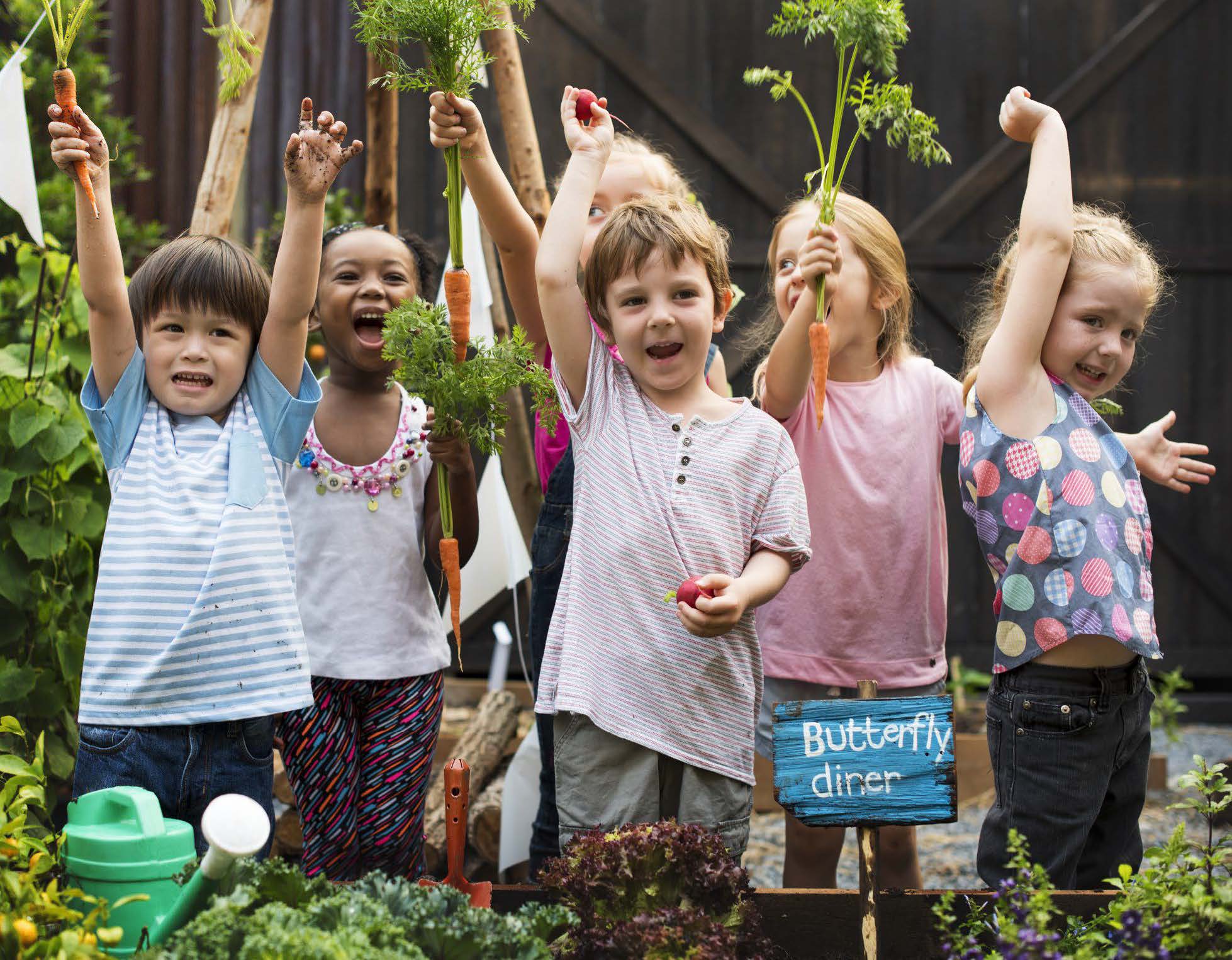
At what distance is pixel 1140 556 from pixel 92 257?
2049 millimetres

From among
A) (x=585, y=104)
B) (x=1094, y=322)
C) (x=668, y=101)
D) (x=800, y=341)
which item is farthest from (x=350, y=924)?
(x=668, y=101)

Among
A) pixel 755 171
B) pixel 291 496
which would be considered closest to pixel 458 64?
pixel 291 496

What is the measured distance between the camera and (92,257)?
2098mm

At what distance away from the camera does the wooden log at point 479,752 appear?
334 cm

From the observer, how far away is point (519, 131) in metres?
3.30

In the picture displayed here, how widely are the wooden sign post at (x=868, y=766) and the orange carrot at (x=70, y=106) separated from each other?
1.51m

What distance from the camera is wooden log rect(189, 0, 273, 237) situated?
3.10 m

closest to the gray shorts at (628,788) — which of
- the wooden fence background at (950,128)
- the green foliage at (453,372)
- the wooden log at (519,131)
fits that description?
the green foliage at (453,372)

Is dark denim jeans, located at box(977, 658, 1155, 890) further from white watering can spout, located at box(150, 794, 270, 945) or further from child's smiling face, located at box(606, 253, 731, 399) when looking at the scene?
white watering can spout, located at box(150, 794, 270, 945)

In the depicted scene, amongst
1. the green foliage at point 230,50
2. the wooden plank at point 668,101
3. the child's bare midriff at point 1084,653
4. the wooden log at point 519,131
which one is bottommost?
the child's bare midriff at point 1084,653

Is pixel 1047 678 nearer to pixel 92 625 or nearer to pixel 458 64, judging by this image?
pixel 458 64

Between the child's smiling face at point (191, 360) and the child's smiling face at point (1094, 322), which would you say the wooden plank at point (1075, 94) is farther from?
the child's smiling face at point (191, 360)

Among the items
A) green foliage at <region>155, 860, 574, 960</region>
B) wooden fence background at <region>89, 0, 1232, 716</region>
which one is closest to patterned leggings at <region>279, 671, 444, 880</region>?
green foliage at <region>155, 860, 574, 960</region>

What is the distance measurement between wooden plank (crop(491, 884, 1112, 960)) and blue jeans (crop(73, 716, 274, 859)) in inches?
20.9
